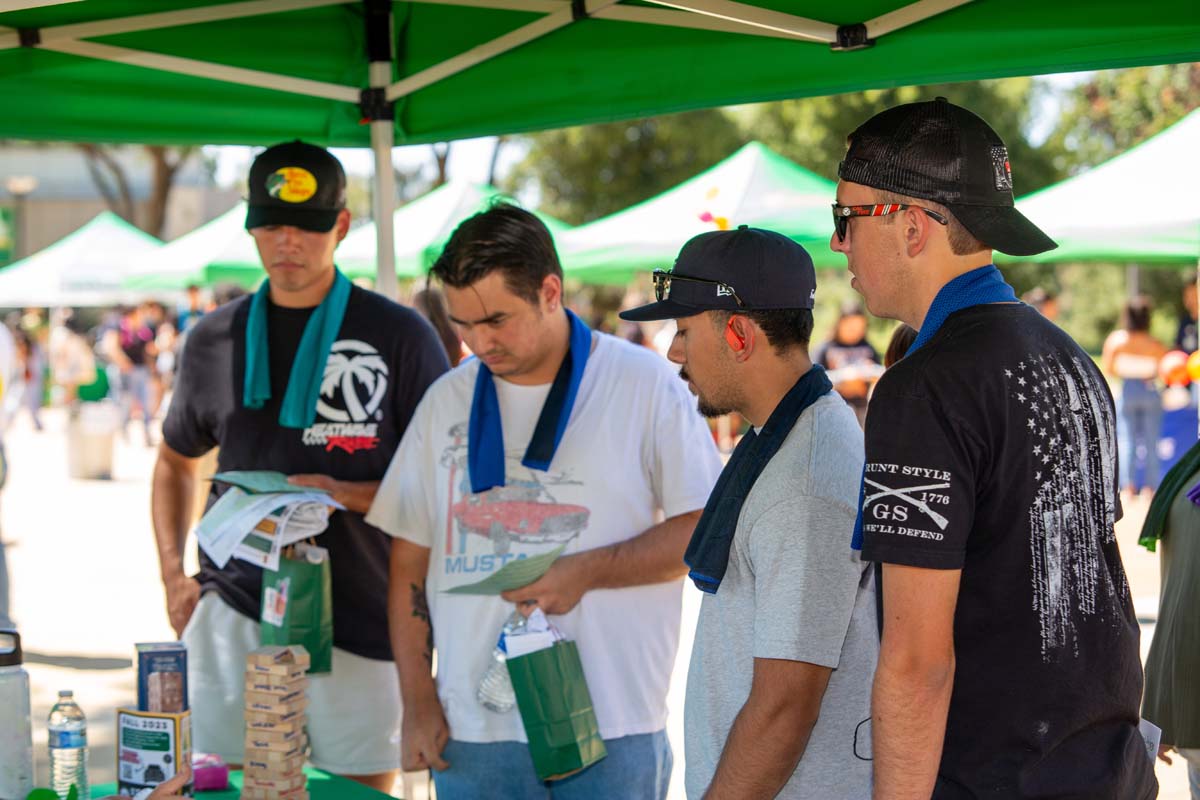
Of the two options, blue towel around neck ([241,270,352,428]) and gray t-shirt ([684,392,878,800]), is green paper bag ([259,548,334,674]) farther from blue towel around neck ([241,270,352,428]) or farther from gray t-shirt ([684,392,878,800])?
gray t-shirt ([684,392,878,800])

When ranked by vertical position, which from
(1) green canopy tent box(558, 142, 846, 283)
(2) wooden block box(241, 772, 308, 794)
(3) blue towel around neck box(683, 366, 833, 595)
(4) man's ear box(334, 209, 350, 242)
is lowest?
(2) wooden block box(241, 772, 308, 794)

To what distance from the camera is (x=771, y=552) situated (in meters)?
1.86

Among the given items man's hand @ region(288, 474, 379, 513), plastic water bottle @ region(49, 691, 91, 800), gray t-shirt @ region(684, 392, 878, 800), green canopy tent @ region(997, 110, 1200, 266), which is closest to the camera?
gray t-shirt @ region(684, 392, 878, 800)

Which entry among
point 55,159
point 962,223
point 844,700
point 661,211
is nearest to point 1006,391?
point 962,223

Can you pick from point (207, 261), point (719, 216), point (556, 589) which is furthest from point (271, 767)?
point (207, 261)

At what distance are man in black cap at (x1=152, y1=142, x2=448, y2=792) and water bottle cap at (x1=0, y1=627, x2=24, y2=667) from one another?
30.1 inches

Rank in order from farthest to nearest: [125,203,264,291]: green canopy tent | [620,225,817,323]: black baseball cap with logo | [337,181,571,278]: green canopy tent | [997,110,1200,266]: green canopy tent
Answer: [125,203,264,291]: green canopy tent < [337,181,571,278]: green canopy tent < [997,110,1200,266]: green canopy tent < [620,225,817,323]: black baseball cap with logo

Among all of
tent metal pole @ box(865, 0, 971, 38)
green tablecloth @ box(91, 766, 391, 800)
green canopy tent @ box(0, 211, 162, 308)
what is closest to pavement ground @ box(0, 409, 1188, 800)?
green tablecloth @ box(91, 766, 391, 800)

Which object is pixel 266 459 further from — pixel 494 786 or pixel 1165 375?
pixel 1165 375

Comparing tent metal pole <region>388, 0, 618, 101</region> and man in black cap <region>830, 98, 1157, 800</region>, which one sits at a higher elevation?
tent metal pole <region>388, 0, 618, 101</region>

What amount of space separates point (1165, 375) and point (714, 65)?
8569 millimetres

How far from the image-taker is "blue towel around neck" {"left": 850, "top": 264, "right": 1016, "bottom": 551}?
1.63 metres

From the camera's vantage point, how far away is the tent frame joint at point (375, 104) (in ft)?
12.0

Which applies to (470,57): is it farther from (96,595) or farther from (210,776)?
(96,595)
